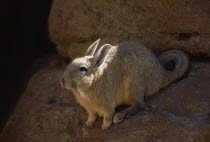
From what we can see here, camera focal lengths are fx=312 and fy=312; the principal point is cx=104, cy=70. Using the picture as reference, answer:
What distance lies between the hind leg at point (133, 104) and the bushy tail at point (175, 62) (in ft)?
1.96

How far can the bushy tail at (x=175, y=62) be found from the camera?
5.33m

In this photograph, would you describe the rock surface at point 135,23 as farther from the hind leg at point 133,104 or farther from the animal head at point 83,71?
the animal head at point 83,71

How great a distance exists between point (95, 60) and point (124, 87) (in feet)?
2.32

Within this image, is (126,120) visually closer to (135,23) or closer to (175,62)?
(175,62)

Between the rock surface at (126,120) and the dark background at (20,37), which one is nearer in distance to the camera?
the rock surface at (126,120)

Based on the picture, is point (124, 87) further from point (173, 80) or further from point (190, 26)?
point (190, 26)

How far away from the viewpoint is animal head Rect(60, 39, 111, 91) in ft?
14.4

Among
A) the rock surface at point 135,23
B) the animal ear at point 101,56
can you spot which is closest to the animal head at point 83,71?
the animal ear at point 101,56

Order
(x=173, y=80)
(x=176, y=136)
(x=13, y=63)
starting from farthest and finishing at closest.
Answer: (x=13, y=63), (x=173, y=80), (x=176, y=136)

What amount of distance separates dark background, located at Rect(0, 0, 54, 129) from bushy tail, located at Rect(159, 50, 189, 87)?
4.23m

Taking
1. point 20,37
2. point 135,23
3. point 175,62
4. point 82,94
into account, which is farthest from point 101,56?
point 20,37

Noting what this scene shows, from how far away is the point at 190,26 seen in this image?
18.7 ft

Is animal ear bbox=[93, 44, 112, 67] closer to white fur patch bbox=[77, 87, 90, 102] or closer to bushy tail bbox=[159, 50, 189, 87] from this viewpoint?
white fur patch bbox=[77, 87, 90, 102]

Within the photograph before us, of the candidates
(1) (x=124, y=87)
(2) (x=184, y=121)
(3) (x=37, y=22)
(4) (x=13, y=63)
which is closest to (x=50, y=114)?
(1) (x=124, y=87)
